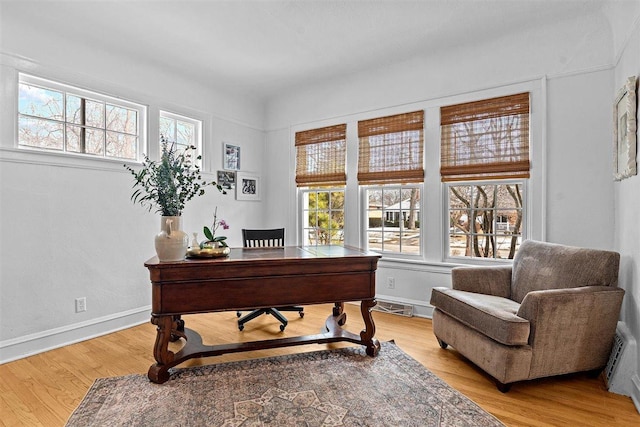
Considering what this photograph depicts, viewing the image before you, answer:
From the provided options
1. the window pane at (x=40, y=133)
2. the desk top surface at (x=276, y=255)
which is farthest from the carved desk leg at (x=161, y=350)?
the window pane at (x=40, y=133)

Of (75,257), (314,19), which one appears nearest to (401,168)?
(314,19)

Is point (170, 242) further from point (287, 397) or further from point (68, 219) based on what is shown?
point (68, 219)

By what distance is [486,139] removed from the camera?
3.34 m

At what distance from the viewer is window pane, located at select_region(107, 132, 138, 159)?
339 cm

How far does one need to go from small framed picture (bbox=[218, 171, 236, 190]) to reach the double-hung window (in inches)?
32.4

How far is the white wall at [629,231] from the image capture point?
2143 millimetres

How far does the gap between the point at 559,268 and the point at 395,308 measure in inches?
66.7

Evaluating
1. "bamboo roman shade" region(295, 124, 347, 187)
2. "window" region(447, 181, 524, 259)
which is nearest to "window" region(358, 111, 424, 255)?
"bamboo roman shade" region(295, 124, 347, 187)

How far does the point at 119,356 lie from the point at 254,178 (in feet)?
8.93

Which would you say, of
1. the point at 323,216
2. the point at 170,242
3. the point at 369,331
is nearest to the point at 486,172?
the point at 369,331

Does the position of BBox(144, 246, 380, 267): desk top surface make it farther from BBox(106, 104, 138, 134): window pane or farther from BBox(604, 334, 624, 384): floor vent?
BBox(106, 104, 138, 134): window pane

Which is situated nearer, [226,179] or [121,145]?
[121,145]

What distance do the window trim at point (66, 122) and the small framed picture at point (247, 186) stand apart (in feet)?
4.20

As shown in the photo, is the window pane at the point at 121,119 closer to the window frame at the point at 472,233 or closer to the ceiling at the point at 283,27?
the ceiling at the point at 283,27
